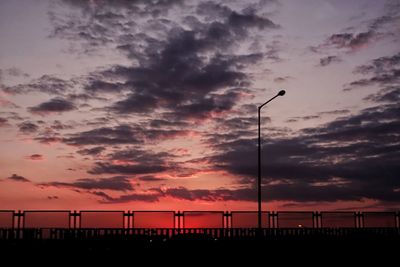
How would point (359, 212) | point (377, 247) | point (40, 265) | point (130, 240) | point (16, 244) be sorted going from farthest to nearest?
point (359, 212), point (377, 247), point (130, 240), point (16, 244), point (40, 265)

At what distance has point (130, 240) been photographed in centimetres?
3831

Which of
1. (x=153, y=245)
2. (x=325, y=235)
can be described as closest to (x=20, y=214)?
(x=153, y=245)

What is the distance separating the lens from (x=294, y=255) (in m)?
39.2

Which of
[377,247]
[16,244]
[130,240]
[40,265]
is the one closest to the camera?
[40,265]

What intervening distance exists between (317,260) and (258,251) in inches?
166

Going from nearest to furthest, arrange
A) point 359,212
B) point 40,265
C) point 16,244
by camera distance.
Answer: point 40,265
point 16,244
point 359,212

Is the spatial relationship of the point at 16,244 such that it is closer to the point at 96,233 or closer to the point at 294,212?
the point at 96,233

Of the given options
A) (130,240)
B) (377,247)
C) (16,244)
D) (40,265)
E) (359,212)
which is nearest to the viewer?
(40,265)

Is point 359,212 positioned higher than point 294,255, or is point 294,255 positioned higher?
point 359,212

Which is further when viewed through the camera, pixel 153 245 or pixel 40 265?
pixel 153 245

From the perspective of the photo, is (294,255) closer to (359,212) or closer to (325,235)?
(325,235)

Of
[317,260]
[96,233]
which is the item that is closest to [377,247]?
[317,260]

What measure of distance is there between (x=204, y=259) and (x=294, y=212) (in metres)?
11.5

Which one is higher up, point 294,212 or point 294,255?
point 294,212
